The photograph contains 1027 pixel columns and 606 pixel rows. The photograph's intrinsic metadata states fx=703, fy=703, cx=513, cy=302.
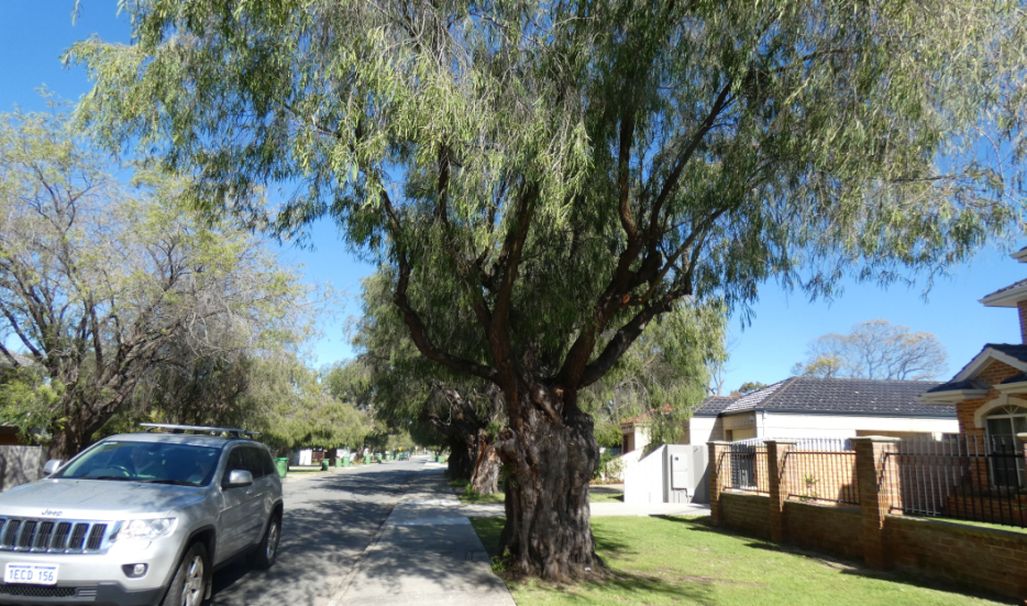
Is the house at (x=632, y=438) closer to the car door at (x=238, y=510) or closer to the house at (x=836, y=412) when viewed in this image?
the house at (x=836, y=412)

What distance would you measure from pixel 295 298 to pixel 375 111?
12.9m

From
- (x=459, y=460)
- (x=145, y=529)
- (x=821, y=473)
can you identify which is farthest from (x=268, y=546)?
(x=459, y=460)

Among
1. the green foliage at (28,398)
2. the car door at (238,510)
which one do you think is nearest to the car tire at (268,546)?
the car door at (238,510)

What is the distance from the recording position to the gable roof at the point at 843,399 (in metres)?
27.2

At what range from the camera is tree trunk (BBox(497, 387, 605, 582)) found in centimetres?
940

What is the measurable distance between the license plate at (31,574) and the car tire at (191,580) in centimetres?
90

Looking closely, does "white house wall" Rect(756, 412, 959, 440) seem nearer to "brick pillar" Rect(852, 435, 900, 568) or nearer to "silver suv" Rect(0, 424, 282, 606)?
"brick pillar" Rect(852, 435, 900, 568)

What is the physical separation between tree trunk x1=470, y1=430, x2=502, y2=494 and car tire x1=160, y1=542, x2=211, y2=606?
64.5 feet

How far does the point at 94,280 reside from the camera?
15938 millimetres

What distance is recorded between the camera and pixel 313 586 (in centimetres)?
896

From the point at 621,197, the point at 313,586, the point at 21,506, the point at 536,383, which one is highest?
the point at 621,197

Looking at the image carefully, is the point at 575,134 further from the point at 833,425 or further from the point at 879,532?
the point at 833,425

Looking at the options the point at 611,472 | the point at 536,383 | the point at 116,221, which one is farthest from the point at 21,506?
the point at 611,472

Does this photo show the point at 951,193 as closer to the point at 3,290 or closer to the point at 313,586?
the point at 313,586
